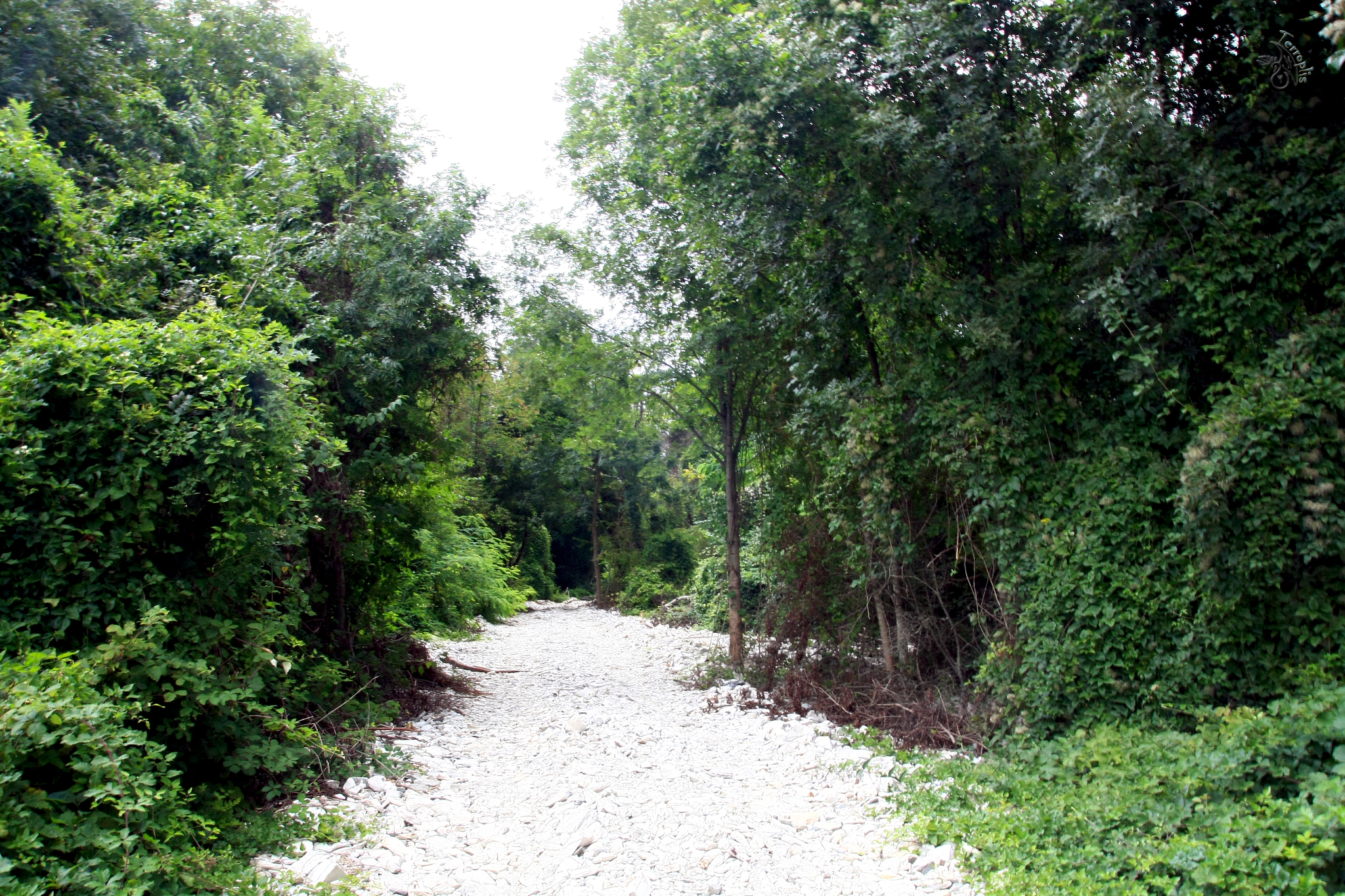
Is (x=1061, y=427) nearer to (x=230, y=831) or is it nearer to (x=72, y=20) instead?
(x=230, y=831)

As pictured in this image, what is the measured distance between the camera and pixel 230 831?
171 inches

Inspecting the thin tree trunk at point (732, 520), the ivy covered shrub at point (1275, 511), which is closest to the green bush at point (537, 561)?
the thin tree trunk at point (732, 520)

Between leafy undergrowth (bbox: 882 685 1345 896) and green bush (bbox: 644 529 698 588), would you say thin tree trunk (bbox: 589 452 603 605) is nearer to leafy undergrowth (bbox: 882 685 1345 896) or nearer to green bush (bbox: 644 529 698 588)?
green bush (bbox: 644 529 698 588)

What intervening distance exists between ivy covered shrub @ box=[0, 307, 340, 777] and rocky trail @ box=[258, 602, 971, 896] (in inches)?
44.5

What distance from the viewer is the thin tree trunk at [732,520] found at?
11320mm

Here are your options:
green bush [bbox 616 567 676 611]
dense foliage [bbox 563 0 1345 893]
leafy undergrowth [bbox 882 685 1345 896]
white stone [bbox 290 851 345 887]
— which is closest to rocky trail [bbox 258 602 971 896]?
Answer: white stone [bbox 290 851 345 887]

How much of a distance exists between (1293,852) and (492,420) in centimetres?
2199

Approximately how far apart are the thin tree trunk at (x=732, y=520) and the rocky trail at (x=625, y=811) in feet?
6.37

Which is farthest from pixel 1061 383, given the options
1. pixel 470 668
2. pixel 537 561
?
pixel 537 561

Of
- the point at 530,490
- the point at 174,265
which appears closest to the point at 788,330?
the point at 174,265

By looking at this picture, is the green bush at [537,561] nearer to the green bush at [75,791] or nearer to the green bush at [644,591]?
the green bush at [644,591]

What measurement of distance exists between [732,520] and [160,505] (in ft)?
27.1

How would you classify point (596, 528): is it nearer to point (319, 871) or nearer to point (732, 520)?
point (732, 520)

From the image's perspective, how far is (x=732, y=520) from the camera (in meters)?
11.6
